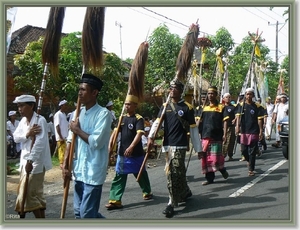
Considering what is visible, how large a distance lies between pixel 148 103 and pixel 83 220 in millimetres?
13026

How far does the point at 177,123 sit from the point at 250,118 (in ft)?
9.45

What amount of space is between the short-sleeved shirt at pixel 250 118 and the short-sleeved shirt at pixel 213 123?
811 mm

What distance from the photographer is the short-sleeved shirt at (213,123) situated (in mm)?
7266

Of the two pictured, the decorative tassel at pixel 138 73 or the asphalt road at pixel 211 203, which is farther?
the decorative tassel at pixel 138 73

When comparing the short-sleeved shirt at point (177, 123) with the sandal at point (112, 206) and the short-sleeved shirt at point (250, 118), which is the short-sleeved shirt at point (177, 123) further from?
the short-sleeved shirt at point (250, 118)

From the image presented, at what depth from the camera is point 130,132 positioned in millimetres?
5996

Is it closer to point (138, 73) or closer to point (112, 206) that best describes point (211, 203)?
point (112, 206)

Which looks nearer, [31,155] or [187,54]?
[31,155]

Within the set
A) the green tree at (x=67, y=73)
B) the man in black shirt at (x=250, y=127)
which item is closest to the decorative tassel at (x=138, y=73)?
the man in black shirt at (x=250, y=127)

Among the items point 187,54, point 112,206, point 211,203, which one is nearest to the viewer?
point 112,206

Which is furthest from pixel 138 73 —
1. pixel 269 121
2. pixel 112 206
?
pixel 269 121

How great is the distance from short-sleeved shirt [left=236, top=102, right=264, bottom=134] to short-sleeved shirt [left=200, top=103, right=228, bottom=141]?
0.81 m

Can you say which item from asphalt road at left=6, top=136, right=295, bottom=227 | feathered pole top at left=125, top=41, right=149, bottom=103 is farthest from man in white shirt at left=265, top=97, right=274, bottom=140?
feathered pole top at left=125, top=41, right=149, bottom=103

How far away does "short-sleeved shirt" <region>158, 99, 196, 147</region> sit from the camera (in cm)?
554
